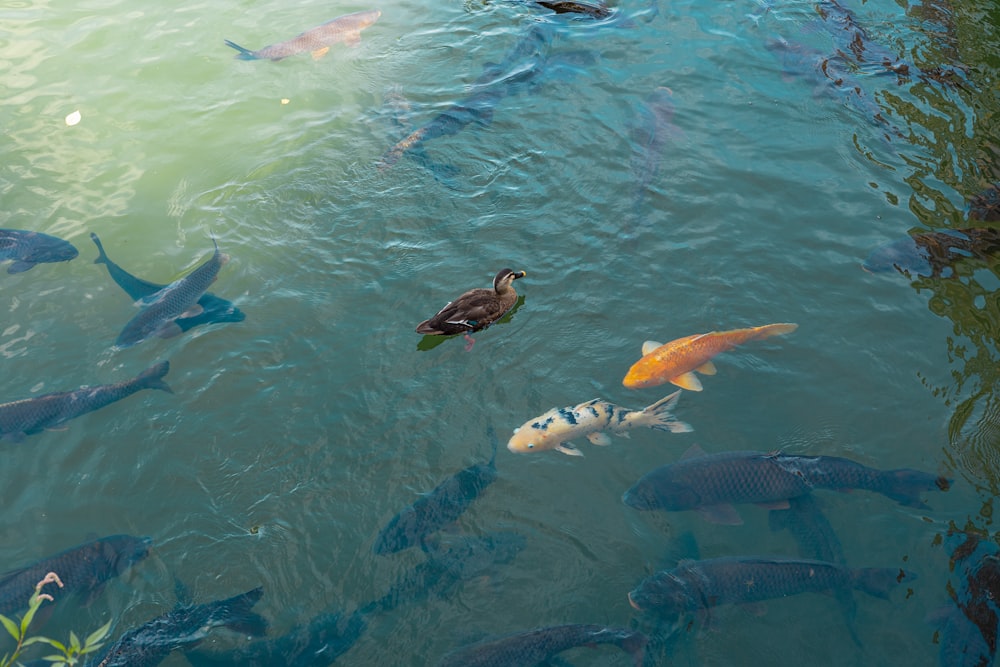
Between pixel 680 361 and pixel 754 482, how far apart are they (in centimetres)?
113

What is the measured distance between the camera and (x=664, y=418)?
5.31m

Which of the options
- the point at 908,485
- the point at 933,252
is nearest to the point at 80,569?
the point at 908,485

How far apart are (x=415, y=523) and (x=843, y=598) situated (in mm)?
2672

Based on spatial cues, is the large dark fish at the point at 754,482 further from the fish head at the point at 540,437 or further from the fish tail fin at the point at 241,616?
the fish tail fin at the point at 241,616

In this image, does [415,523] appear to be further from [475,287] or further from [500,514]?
[475,287]

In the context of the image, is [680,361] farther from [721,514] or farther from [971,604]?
[971,604]

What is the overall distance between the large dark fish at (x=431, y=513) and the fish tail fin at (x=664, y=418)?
123cm

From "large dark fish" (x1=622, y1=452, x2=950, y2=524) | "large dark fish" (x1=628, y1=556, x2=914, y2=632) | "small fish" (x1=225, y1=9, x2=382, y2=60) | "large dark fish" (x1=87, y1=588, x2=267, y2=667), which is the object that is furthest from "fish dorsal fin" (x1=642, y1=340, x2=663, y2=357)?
"small fish" (x1=225, y1=9, x2=382, y2=60)

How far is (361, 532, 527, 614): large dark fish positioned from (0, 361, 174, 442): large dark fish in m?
2.55

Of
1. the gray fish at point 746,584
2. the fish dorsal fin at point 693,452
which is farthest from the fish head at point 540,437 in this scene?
the gray fish at point 746,584

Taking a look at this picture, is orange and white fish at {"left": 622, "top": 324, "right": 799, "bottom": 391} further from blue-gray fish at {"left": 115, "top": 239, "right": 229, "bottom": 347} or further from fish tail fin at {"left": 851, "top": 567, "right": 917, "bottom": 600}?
blue-gray fish at {"left": 115, "top": 239, "right": 229, "bottom": 347}

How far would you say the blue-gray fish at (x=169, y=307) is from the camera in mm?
6008

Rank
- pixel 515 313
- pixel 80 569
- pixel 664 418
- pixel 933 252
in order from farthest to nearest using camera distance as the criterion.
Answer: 1. pixel 933 252
2. pixel 515 313
3. pixel 664 418
4. pixel 80 569

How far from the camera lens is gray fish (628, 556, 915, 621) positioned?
4262 mm
